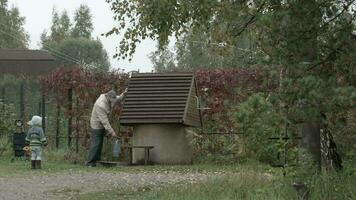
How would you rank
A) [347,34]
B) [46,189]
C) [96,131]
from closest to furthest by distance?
1. [347,34]
2. [46,189]
3. [96,131]

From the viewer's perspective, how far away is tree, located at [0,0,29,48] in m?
88.2

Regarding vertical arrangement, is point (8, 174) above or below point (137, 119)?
below

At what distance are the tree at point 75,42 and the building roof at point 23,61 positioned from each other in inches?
117

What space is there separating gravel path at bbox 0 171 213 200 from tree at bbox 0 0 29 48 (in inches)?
2866

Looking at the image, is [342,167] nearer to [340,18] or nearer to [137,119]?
[340,18]

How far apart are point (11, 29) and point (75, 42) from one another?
7.88 meters

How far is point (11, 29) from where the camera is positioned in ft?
300

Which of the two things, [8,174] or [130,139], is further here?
[130,139]

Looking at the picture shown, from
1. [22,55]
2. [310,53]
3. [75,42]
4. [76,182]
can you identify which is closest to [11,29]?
[75,42]

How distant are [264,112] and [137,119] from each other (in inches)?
338

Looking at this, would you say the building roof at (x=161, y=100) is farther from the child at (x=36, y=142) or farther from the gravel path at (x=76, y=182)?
the gravel path at (x=76, y=182)

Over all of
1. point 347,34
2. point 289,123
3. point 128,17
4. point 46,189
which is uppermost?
point 128,17

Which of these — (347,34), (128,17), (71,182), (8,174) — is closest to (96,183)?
(71,182)

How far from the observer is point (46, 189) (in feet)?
37.8
